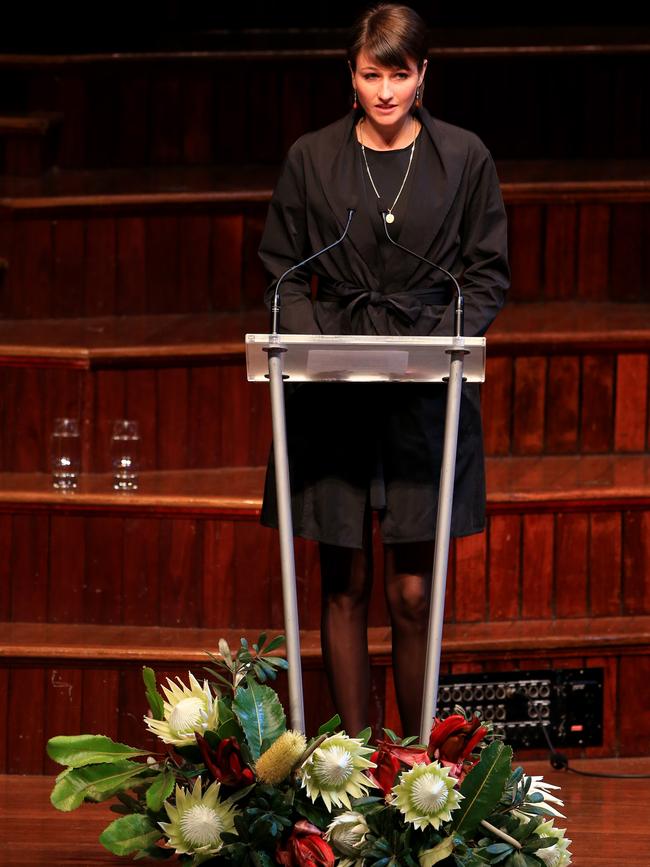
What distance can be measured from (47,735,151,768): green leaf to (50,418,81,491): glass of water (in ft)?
3.13

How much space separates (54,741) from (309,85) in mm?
2149

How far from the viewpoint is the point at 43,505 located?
2963 millimetres

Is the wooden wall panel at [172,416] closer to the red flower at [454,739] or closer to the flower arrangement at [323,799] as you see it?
the flower arrangement at [323,799]

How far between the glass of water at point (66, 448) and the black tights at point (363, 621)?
0.88m

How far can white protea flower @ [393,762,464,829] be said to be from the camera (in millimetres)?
1982

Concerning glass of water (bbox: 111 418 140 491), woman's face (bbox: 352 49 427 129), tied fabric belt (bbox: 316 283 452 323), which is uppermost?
woman's face (bbox: 352 49 427 129)

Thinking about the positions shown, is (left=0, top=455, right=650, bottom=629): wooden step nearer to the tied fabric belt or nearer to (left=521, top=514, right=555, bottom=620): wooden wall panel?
(left=521, top=514, right=555, bottom=620): wooden wall panel

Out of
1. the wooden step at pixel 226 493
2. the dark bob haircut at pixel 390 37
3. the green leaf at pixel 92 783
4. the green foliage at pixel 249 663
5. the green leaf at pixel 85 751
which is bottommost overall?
the green leaf at pixel 92 783

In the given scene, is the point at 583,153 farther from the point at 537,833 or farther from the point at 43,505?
the point at 537,833

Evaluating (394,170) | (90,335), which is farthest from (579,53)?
(394,170)

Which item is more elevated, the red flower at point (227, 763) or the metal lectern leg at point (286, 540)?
the metal lectern leg at point (286, 540)

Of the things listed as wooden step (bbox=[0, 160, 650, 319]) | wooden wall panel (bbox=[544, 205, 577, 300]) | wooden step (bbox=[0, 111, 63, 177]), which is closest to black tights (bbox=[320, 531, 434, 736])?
wooden step (bbox=[0, 160, 650, 319])

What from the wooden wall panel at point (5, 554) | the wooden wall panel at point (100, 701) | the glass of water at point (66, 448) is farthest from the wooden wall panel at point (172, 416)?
the wooden wall panel at point (100, 701)

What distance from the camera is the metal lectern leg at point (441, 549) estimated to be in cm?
205
